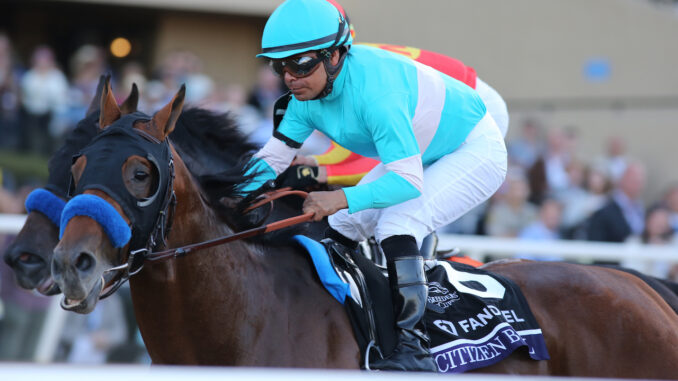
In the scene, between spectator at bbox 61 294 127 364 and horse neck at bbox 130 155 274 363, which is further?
spectator at bbox 61 294 127 364

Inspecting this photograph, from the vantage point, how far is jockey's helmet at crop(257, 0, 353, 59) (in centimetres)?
297

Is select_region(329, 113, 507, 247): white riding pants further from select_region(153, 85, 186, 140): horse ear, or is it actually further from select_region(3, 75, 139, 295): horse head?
select_region(3, 75, 139, 295): horse head

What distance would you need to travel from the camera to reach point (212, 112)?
383cm

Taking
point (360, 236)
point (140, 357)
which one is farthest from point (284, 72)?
point (140, 357)

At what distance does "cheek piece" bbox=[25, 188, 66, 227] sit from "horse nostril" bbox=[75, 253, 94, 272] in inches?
39.2

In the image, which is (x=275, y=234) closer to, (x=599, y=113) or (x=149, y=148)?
(x=149, y=148)

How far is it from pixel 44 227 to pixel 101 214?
104cm

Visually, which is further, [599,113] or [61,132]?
[599,113]

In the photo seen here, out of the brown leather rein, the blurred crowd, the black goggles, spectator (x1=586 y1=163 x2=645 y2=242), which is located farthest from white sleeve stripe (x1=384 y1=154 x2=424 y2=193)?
spectator (x1=586 y1=163 x2=645 y2=242)

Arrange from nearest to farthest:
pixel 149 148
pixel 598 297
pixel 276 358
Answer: pixel 149 148 < pixel 276 358 < pixel 598 297

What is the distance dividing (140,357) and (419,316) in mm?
3555

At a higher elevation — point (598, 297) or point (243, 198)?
point (243, 198)

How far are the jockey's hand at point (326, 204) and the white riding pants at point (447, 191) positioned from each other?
0.82ft

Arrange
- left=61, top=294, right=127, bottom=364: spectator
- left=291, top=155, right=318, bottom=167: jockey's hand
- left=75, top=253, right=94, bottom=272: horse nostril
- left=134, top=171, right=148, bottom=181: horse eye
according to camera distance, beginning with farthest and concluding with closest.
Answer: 1. left=61, top=294, right=127, bottom=364: spectator
2. left=291, top=155, right=318, bottom=167: jockey's hand
3. left=134, top=171, right=148, bottom=181: horse eye
4. left=75, top=253, right=94, bottom=272: horse nostril
